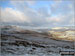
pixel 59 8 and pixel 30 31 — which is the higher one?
pixel 59 8

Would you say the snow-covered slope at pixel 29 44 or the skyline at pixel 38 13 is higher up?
the skyline at pixel 38 13

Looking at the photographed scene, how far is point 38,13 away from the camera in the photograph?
1.31 meters

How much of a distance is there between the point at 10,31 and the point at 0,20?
0.63ft

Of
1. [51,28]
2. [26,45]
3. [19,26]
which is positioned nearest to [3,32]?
[19,26]

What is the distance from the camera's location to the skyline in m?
1.30

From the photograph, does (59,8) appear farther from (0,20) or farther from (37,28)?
(0,20)

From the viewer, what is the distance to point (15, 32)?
129cm

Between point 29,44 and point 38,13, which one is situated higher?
point 38,13

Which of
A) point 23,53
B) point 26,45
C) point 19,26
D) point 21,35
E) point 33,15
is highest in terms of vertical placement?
point 33,15

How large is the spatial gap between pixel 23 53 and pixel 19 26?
36 centimetres

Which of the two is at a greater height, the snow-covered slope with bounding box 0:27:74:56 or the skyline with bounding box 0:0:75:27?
the skyline with bounding box 0:0:75:27

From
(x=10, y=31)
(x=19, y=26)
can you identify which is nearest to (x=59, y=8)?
(x=19, y=26)

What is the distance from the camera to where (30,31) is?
132 centimetres

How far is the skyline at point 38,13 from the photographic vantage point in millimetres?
1301
